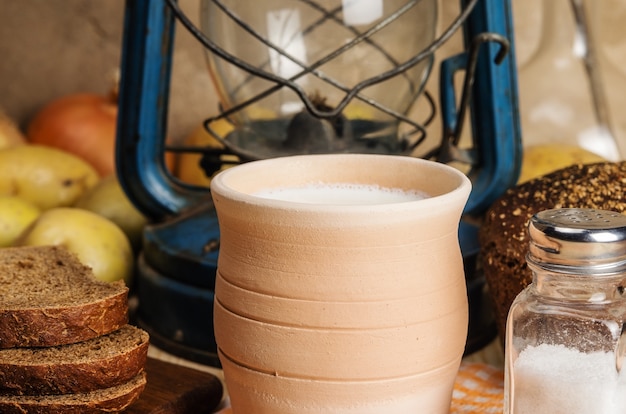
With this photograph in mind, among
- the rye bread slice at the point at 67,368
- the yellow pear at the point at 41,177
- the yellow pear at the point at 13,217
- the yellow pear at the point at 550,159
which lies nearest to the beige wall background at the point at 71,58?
the yellow pear at the point at 41,177

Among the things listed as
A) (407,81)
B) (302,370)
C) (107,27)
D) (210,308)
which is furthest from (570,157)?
(107,27)

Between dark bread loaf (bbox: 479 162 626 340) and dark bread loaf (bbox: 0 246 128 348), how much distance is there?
26cm

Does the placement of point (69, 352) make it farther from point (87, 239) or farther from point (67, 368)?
point (87, 239)

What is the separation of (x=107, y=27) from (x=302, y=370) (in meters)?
0.89

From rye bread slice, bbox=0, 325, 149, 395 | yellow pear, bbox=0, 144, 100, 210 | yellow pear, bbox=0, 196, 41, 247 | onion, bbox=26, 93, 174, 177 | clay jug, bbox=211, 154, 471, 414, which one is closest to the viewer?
clay jug, bbox=211, 154, 471, 414

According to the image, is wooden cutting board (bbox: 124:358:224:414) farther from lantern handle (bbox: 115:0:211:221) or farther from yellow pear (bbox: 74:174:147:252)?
yellow pear (bbox: 74:174:147:252)

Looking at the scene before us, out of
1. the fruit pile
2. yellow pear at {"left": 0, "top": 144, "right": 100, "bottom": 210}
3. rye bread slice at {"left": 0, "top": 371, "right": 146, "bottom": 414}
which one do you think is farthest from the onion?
rye bread slice at {"left": 0, "top": 371, "right": 146, "bottom": 414}

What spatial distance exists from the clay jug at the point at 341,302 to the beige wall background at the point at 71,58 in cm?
76

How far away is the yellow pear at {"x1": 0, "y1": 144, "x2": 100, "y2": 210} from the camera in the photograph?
0.91 meters

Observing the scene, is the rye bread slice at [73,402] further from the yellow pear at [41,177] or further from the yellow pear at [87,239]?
the yellow pear at [41,177]

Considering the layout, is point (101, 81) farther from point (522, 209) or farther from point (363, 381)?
point (363, 381)

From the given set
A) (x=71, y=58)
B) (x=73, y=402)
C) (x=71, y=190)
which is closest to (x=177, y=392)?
(x=73, y=402)

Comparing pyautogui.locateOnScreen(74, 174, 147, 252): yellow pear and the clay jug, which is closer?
the clay jug

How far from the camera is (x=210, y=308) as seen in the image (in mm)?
648
